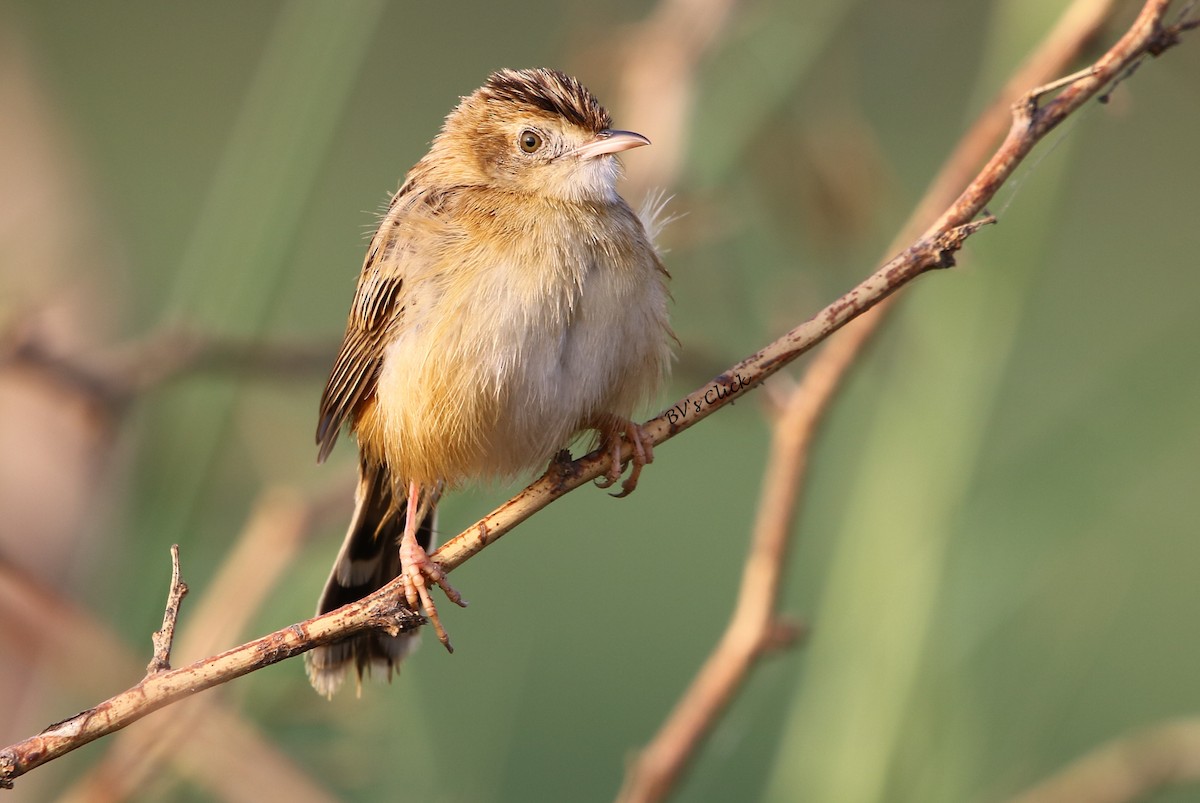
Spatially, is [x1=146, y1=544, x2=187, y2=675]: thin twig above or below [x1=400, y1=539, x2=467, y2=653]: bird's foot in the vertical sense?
below

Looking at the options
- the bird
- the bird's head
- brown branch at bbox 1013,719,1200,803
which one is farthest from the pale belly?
brown branch at bbox 1013,719,1200,803

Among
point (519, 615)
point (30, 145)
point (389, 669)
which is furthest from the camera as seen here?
point (30, 145)

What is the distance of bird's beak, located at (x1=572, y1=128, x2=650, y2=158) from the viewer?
11.1 ft

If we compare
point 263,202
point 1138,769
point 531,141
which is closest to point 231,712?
point 263,202

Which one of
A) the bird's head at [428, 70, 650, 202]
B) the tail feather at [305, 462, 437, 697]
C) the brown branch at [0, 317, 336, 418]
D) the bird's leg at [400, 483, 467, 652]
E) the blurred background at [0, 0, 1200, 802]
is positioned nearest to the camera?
the bird's leg at [400, 483, 467, 652]

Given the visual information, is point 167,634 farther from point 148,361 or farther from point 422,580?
point 148,361

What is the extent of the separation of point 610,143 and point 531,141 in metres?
0.26

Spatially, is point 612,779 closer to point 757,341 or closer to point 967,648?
point 757,341

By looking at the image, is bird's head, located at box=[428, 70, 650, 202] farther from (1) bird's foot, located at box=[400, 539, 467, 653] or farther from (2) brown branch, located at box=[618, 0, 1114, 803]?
(1) bird's foot, located at box=[400, 539, 467, 653]

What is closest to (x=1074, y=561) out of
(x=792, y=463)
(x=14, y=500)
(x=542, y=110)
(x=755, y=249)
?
(x=792, y=463)

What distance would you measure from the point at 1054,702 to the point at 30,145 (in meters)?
3.78

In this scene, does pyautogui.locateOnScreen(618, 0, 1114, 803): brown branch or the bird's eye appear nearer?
pyautogui.locateOnScreen(618, 0, 1114, 803): brown branch

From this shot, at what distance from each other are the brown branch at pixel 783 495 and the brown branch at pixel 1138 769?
0.84 m

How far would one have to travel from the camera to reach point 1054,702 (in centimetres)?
305
